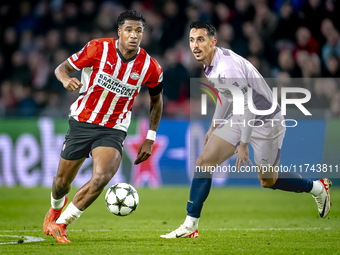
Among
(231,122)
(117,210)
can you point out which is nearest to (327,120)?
(231,122)

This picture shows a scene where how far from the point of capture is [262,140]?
5.71 meters

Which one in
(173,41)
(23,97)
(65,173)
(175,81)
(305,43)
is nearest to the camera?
(65,173)

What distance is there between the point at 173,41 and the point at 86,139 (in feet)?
25.2

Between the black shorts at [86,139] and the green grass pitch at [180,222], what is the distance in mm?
924

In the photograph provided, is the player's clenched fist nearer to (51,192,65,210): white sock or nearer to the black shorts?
the black shorts

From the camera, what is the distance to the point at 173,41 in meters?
12.5

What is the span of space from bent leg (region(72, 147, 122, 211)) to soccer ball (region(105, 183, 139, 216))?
339 mm

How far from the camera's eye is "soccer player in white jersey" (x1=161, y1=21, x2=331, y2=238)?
5133mm

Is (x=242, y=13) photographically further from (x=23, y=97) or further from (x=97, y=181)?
(x=97, y=181)

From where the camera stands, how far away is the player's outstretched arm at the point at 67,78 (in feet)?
15.3

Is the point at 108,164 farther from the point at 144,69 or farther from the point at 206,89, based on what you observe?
the point at 206,89

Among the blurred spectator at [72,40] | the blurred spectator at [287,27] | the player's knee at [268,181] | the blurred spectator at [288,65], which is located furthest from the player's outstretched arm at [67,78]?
the blurred spectator at [287,27]

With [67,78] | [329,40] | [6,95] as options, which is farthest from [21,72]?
[67,78]

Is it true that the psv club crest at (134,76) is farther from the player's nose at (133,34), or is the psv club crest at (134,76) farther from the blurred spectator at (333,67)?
the blurred spectator at (333,67)
